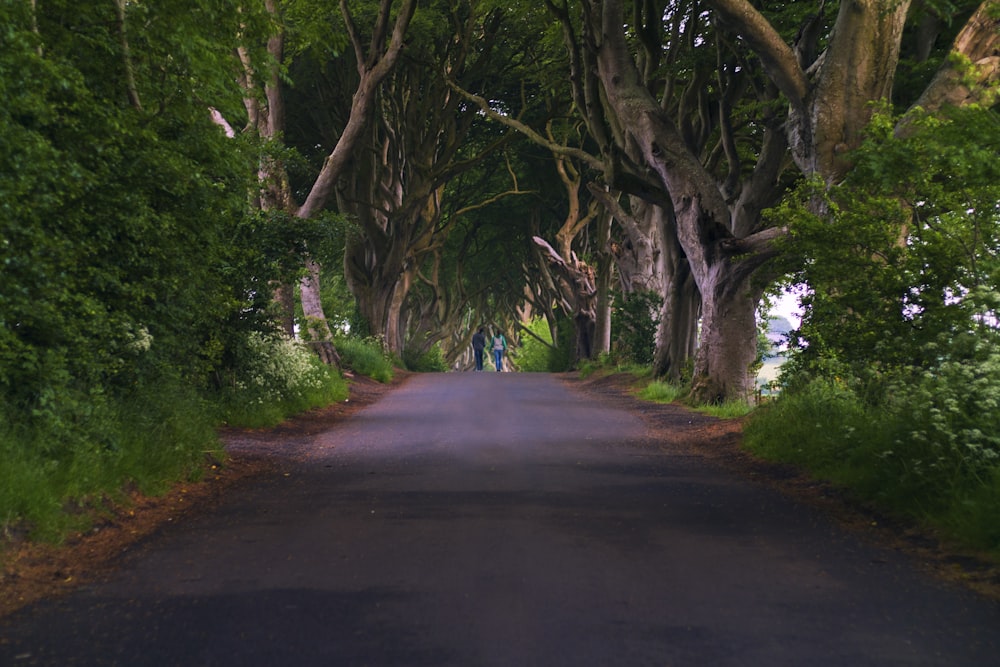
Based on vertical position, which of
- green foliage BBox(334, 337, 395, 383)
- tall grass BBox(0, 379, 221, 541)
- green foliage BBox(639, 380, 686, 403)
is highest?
green foliage BBox(334, 337, 395, 383)

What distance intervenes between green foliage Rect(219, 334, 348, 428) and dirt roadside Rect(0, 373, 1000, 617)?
605 millimetres

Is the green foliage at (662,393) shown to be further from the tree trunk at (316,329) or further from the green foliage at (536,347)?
the green foliage at (536,347)

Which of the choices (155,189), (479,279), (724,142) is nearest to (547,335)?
(479,279)

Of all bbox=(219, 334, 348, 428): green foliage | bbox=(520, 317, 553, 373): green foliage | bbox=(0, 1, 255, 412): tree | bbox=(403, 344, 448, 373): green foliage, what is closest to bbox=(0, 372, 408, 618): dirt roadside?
bbox=(0, 1, 255, 412): tree

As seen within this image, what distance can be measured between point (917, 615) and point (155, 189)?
8163 millimetres

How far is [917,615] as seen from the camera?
571cm

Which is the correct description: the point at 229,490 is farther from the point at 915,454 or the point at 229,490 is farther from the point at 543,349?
the point at 543,349

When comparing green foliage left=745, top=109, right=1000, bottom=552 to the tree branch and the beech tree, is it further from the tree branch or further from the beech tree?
the tree branch

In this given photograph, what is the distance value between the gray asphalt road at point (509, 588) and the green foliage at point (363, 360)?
790 inches

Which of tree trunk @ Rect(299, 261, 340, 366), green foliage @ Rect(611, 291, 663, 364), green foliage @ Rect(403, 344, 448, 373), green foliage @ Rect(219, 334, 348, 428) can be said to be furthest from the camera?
green foliage @ Rect(403, 344, 448, 373)

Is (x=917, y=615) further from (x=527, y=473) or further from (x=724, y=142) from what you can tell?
(x=724, y=142)

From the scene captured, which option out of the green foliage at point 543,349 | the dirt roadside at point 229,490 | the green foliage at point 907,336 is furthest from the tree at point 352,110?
the green foliage at point 543,349

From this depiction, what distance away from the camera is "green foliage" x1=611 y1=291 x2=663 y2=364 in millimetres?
30578

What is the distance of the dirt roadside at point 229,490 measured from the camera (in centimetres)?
652
